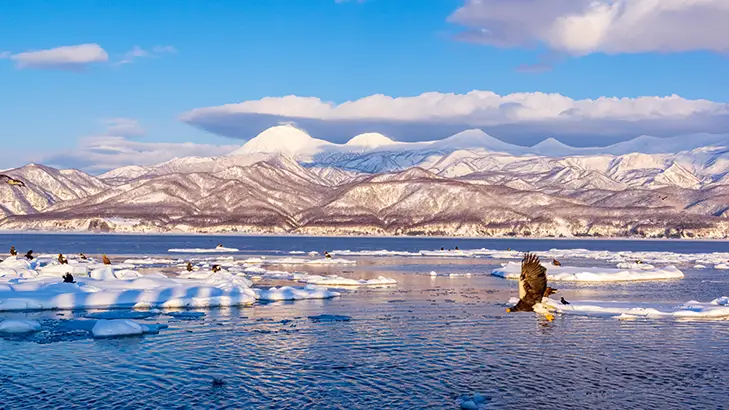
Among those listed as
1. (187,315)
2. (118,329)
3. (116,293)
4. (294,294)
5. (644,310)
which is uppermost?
(116,293)

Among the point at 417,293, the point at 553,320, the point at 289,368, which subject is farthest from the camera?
the point at 417,293

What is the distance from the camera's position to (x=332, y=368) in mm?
23141

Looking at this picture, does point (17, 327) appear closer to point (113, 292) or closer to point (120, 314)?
point (120, 314)

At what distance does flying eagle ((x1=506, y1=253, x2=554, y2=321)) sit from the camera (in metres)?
34.0

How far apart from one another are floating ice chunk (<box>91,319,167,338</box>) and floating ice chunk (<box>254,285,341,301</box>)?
45.3ft

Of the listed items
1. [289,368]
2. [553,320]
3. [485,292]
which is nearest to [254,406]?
[289,368]

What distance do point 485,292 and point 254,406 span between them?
109 feet

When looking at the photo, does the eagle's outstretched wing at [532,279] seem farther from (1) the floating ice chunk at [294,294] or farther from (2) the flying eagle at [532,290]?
(1) the floating ice chunk at [294,294]

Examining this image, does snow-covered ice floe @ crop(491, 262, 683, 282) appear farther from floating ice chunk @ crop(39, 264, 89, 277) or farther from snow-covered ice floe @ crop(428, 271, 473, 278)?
floating ice chunk @ crop(39, 264, 89, 277)

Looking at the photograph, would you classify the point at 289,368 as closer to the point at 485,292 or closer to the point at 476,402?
the point at 476,402

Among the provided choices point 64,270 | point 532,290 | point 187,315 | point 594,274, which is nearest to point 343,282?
point 64,270

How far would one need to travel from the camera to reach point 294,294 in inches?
1734

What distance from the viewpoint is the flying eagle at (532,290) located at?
112ft

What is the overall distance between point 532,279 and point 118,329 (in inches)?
732
